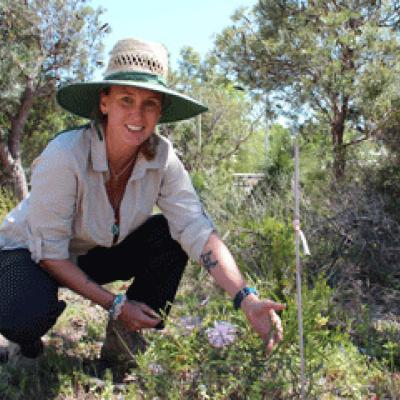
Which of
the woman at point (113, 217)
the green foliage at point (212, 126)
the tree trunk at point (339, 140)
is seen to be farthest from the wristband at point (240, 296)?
the green foliage at point (212, 126)

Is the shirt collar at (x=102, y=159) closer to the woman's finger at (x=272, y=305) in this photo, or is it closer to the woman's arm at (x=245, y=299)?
the woman's arm at (x=245, y=299)

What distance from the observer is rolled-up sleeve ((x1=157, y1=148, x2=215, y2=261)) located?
2439 mm

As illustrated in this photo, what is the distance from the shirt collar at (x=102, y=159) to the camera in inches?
93.4

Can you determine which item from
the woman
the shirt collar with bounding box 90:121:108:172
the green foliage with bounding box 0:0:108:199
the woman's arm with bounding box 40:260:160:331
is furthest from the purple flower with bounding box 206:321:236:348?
the green foliage with bounding box 0:0:108:199

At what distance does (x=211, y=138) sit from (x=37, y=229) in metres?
11.6

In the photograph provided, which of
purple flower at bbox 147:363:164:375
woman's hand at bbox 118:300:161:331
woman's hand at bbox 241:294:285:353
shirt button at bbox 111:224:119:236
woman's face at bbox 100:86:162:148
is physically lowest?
purple flower at bbox 147:363:164:375

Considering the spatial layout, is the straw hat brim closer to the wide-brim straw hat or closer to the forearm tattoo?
the wide-brim straw hat

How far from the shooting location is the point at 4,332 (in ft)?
7.53

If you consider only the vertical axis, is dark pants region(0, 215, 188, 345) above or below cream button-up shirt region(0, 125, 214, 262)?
below

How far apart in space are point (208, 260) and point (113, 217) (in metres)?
0.47

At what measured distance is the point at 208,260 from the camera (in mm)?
2324

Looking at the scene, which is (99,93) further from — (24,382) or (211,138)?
(211,138)

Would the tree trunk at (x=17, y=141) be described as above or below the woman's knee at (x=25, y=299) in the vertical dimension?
above

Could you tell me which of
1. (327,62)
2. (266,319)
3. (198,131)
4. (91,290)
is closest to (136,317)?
(91,290)
